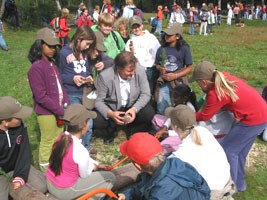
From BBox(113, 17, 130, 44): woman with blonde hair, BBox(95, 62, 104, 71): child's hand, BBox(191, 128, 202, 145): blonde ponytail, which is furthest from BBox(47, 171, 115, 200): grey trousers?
BBox(113, 17, 130, 44): woman with blonde hair

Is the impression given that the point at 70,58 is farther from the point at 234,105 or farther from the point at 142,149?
the point at 142,149

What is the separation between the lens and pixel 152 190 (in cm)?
267

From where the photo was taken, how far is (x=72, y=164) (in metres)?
3.27

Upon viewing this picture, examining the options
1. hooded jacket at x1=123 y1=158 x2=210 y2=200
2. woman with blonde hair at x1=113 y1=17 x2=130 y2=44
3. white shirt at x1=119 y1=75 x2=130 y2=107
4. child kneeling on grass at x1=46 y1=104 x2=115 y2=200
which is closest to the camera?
hooded jacket at x1=123 y1=158 x2=210 y2=200

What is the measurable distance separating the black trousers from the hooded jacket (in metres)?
2.34

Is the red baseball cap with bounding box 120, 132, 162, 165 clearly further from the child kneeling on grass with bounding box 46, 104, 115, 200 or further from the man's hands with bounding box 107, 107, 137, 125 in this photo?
the man's hands with bounding box 107, 107, 137, 125

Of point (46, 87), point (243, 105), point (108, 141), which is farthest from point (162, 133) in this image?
point (46, 87)

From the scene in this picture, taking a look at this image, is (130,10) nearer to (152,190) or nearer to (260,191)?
(260,191)

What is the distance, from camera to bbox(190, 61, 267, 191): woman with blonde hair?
3.64 metres

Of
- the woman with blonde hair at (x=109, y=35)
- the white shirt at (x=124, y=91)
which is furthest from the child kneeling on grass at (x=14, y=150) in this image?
the woman with blonde hair at (x=109, y=35)

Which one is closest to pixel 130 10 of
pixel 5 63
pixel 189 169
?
pixel 5 63

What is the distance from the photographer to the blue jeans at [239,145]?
3.79 m

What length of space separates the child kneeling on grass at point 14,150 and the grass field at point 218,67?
1.08 meters

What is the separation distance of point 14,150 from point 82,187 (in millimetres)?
788
